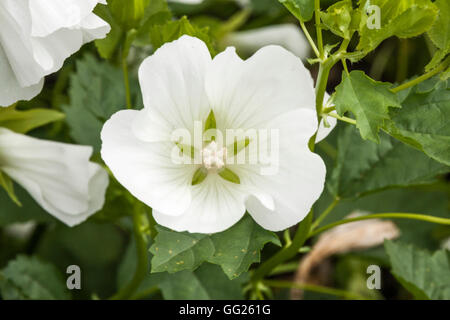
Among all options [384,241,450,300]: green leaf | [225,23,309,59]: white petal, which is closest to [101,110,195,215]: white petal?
[384,241,450,300]: green leaf

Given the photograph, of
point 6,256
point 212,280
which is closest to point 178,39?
point 212,280

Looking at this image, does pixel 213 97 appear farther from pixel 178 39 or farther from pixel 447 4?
pixel 447 4

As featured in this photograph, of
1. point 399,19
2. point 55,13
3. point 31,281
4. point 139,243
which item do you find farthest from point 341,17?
point 31,281

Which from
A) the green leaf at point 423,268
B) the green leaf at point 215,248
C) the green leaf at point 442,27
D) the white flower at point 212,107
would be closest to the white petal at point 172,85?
the white flower at point 212,107

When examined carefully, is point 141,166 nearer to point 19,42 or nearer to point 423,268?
point 19,42

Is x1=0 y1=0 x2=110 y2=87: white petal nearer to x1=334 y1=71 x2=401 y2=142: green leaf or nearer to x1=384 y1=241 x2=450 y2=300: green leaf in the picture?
x1=334 y1=71 x2=401 y2=142: green leaf
